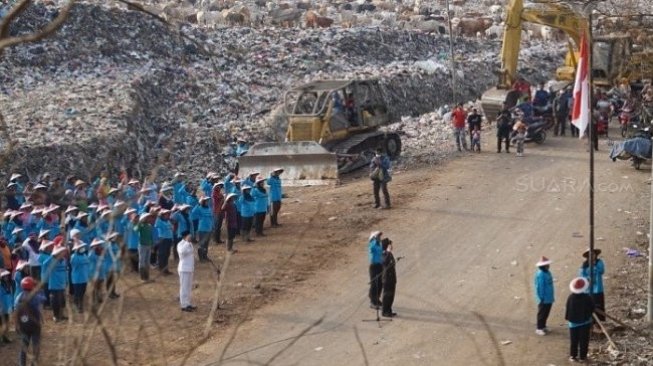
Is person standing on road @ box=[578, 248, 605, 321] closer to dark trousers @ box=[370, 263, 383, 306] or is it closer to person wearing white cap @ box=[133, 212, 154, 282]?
dark trousers @ box=[370, 263, 383, 306]

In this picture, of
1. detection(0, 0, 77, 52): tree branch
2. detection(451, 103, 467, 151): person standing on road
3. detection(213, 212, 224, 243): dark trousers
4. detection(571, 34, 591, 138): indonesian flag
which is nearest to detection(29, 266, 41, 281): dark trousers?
detection(213, 212, 224, 243): dark trousers

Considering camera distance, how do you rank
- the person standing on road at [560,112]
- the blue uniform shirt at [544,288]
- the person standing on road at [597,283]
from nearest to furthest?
the blue uniform shirt at [544,288], the person standing on road at [597,283], the person standing on road at [560,112]

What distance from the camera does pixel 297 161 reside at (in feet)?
73.9

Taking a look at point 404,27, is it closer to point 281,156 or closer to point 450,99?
point 450,99

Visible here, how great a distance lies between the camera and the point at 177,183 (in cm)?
1938

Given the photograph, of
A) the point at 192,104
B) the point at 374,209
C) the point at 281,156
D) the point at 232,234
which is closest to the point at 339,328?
the point at 232,234

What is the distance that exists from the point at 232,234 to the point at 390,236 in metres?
2.72

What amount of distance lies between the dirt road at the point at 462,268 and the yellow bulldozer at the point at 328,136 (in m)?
0.95

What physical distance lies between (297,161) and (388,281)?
29.0 feet

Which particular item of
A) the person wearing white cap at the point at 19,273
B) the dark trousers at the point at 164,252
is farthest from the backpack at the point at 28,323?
the dark trousers at the point at 164,252

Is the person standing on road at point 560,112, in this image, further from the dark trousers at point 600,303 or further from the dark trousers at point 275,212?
the dark trousers at point 600,303

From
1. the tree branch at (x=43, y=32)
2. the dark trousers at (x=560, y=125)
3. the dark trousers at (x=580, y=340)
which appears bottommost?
the dark trousers at (x=580, y=340)

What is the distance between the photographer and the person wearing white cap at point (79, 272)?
575 inches

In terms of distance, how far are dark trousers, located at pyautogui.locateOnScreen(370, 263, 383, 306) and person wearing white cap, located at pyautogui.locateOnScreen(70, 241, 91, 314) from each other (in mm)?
3896
